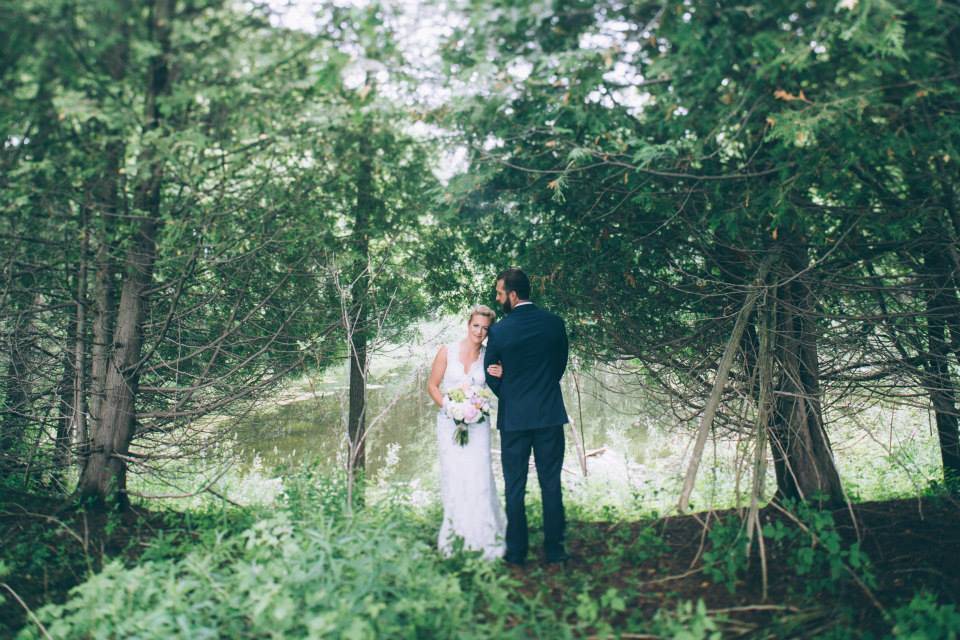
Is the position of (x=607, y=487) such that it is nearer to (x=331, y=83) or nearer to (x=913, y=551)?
(x=913, y=551)

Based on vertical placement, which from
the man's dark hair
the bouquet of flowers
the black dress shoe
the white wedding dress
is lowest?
the black dress shoe

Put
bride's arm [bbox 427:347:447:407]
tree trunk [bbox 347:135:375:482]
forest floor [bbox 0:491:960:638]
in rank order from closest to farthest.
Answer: forest floor [bbox 0:491:960:638] < bride's arm [bbox 427:347:447:407] < tree trunk [bbox 347:135:375:482]

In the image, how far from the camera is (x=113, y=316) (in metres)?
6.32

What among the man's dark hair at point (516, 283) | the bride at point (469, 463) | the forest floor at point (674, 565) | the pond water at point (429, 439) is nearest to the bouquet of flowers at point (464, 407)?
the bride at point (469, 463)

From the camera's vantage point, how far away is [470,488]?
5.21 meters

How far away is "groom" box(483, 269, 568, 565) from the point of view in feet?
15.9

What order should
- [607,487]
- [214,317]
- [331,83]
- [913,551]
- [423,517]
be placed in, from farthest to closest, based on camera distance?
[607,487], [214,317], [423,517], [913,551], [331,83]

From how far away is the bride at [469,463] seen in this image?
518cm

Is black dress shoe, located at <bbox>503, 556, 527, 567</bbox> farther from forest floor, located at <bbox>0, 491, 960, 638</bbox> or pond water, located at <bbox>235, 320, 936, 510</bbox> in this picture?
pond water, located at <bbox>235, 320, 936, 510</bbox>

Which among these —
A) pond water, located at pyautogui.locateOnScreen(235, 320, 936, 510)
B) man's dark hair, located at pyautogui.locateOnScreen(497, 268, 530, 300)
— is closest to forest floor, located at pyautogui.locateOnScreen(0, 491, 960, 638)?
man's dark hair, located at pyautogui.locateOnScreen(497, 268, 530, 300)

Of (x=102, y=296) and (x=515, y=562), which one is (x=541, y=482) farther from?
(x=102, y=296)

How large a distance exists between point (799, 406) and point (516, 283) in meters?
2.73

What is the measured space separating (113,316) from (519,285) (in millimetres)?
4179

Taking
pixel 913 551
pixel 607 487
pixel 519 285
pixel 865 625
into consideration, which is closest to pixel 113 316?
pixel 519 285
